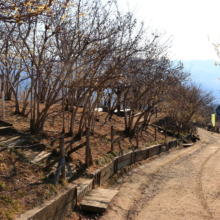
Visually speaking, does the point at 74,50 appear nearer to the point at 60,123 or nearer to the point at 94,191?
the point at 60,123

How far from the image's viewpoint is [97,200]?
720 cm

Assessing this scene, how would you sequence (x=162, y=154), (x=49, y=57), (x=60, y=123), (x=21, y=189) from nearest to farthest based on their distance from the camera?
(x=21, y=189) < (x=49, y=57) < (x=60, y=123) < (x=162, y=154)

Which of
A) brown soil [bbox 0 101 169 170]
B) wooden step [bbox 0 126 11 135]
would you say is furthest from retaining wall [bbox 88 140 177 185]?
wooden step [bbox 0 126 11 135]

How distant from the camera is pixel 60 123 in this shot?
13.2 metres

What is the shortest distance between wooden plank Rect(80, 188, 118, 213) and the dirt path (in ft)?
0.73

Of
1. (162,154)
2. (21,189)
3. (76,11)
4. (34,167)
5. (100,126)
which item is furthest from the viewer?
(162,154)

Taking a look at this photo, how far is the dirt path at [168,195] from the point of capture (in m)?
Result: 7.02

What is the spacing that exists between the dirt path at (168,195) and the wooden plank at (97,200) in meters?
0.22

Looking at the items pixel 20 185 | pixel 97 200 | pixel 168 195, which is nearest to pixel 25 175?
pixel 20 185

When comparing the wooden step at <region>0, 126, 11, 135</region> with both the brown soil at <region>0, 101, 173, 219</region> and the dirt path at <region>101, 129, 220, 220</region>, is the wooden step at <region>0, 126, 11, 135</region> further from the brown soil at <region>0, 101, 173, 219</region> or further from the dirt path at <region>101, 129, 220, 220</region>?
the dirt path at <region>101, 129, 220, 220</region>

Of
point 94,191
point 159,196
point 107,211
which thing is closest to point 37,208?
point 107,211

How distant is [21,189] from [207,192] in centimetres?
622

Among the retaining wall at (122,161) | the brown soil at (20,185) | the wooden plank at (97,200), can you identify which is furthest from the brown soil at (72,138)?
the wooden plank at (97,200)

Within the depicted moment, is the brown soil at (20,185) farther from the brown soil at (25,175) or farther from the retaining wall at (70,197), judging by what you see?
the retaining wall at (70,197)
